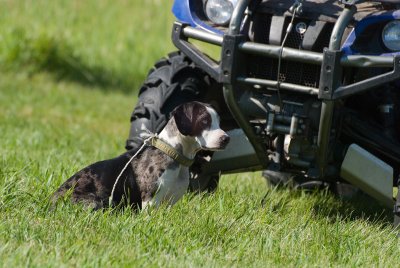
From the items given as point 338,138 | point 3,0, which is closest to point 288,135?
point 338,138

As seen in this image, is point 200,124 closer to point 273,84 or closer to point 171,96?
point 273,84

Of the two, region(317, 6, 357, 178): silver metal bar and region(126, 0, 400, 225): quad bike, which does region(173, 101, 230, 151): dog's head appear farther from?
region(317, 6, 357, 178): silver metal bar

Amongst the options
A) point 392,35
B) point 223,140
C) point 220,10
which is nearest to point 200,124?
point 223,140

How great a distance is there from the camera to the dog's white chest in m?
5.31

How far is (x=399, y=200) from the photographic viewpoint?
545 centimetres

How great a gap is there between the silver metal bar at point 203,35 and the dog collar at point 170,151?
0.61 meters

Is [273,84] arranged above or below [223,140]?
above

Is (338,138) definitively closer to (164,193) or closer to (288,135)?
(288,135)

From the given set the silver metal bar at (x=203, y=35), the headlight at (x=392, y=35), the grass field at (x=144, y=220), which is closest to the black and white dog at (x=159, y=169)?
the grass field at (x=144, y=220)

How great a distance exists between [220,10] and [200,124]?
79 centimetres

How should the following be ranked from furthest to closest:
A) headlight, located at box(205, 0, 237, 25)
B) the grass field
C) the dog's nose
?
headlight, located at box(205, 0, 237, 25) → the dog's nose → the grass field

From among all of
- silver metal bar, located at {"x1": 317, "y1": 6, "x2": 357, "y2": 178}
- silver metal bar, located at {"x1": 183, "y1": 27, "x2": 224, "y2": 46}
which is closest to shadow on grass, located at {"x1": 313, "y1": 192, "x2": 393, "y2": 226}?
silver metal bar, located at {"x1": 317, "y1": 6, "x2": 357, "y2": 178}

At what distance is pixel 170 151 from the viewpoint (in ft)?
17.5

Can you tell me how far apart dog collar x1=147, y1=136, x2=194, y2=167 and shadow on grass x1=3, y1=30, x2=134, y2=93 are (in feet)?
25.2
